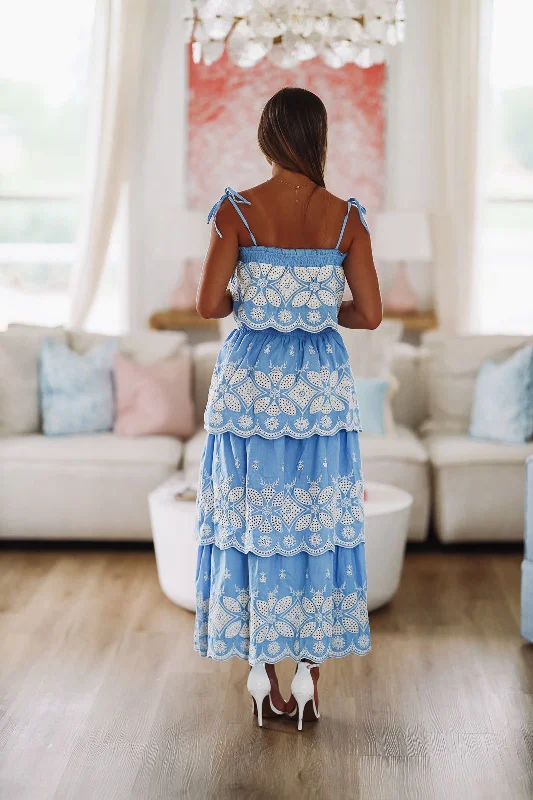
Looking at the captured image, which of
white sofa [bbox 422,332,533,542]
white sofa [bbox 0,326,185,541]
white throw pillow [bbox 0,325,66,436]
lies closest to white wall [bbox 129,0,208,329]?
white throw pillow [bbox 0,325,66,436]

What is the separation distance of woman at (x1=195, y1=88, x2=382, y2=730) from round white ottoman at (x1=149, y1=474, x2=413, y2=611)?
2.59ft

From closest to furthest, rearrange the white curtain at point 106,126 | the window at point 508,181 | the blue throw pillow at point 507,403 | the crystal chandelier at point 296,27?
the crystal chandelier at point 296,27, the blue throw pillow at point 507,403, the white curtain at point 106,126, the window at point 508,181

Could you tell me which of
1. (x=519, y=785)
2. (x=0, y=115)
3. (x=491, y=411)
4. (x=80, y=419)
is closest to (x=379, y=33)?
(x=491, y=411)

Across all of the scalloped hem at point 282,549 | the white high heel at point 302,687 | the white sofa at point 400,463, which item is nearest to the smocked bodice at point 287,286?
the scalloped hem at point 282,549

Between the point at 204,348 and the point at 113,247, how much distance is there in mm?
1112

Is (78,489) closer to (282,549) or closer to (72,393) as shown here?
(72,393)

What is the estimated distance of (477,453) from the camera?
4.24 m

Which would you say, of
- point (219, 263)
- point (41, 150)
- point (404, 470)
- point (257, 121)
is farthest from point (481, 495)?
point (41, 150)

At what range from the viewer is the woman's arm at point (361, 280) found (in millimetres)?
2477

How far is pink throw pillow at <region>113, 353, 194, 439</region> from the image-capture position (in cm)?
451

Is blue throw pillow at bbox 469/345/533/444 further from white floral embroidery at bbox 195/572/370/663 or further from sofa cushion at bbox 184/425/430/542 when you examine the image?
white floral embroidery at bbox 195/572/370/663

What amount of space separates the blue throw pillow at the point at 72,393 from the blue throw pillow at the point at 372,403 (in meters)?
1.12

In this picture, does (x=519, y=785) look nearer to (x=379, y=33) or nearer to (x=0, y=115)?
(x=379, y=33)

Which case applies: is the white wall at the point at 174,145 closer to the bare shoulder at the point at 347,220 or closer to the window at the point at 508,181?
the window at the point at 508,181
